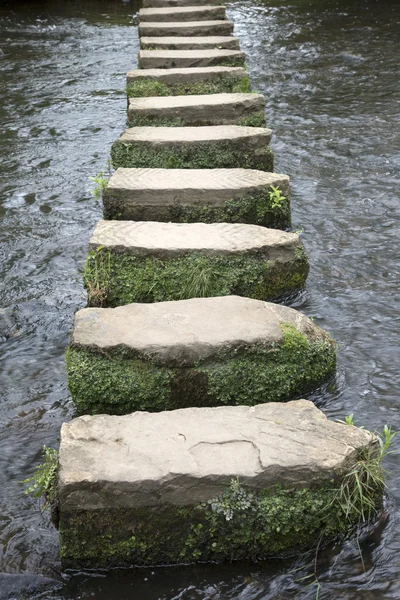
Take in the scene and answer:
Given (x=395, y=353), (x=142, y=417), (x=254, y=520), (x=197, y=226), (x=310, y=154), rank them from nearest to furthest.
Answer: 1. (x=254, y=520)
2. (x=142, y=417)
3. (x=395, y=353)
4. (x=197, y=226)
5. (x=310, y=154)

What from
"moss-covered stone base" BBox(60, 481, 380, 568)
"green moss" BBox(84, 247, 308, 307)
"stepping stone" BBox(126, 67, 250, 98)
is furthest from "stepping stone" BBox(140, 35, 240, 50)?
"moss-covered stone base" BBox(60, 481, 380, 568)

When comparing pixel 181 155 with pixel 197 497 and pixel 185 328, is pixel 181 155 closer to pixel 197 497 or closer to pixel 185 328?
pixel 185 328

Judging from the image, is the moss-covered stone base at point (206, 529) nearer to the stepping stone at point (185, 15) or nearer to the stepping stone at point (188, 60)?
the stepping stone at point (188, 60)

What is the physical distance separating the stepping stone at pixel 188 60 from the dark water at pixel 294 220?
2.70ft

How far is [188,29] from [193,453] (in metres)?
7.86

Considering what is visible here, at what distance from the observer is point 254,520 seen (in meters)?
3.40

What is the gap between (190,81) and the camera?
8.47m

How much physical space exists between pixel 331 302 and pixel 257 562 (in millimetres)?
2489

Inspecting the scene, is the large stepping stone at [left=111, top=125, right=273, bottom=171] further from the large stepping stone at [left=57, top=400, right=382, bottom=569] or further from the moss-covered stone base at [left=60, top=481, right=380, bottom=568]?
the moss-covered stone base at [left=60, top=481, right=380, bottom=568]

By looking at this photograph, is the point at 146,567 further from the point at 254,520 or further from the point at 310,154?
the point at 310,154

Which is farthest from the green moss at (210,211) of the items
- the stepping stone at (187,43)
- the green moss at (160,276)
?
the stepping stone at (187,43)

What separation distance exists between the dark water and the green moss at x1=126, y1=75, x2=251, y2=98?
30.1 inches

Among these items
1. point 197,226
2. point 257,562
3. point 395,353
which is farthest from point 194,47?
point 257,562

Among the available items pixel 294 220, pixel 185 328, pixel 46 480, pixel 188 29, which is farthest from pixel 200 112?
pixel 46 480
